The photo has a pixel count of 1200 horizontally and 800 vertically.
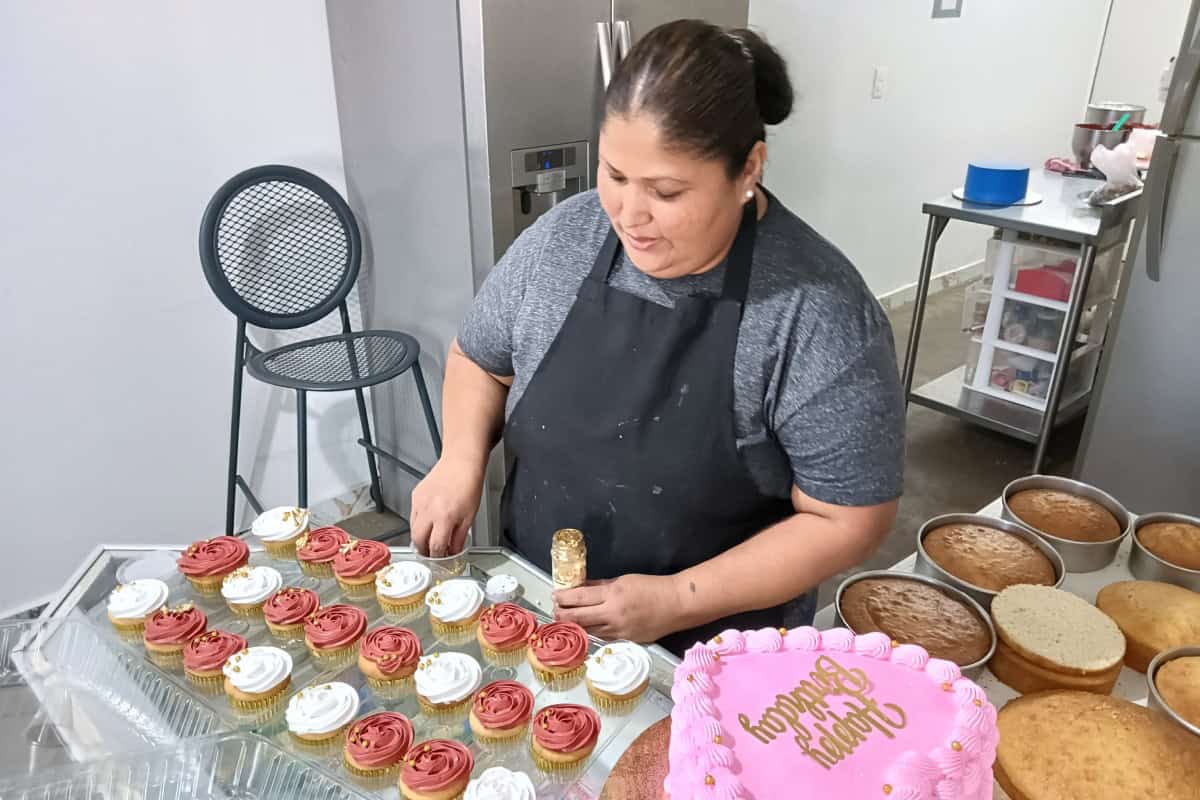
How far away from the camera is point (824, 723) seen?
81cm

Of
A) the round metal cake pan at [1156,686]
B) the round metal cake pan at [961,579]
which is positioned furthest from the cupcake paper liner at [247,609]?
the round metal cake pan at [1156,686]

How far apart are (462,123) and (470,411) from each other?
44.0 inches

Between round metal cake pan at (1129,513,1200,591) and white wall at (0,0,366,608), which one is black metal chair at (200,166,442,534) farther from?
round metal cake pan at (1129,513,1200,591)

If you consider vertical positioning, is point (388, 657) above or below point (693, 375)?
below

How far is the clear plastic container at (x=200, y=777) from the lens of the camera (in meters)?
0.89

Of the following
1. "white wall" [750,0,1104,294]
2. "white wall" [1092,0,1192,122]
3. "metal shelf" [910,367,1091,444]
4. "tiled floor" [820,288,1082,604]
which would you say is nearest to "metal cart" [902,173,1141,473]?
"metal shelf" [910,367,1091,444]

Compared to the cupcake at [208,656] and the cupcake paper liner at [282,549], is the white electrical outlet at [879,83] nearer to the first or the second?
the cupcake paper liner at [282,549]

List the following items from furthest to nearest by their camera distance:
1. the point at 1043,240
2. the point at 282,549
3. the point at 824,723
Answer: the point at 1043,240 < the point at 282,549 < the point at 824,723

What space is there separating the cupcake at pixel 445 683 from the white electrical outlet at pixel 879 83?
402cm

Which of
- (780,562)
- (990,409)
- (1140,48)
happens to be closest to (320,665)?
(780,562)

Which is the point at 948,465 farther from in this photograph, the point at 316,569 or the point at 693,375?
the point at 316,569

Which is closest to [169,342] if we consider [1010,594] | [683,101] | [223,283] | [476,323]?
[223,283]

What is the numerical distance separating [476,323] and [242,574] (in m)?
0.55

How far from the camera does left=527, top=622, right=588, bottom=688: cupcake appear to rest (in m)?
1.08
